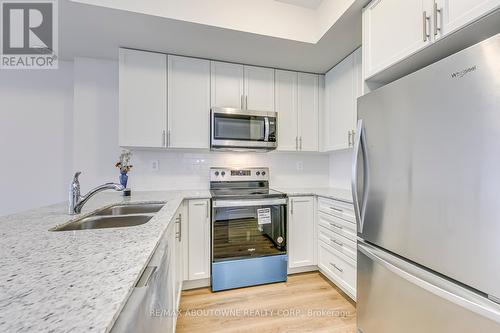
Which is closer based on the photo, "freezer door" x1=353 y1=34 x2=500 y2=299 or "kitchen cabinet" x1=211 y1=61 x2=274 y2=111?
"freezer door" x1=353 y1=34 x2=500 y2=299

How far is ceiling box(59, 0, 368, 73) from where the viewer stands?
5.59 ft

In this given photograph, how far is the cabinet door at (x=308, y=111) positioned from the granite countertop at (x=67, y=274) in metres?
2.06

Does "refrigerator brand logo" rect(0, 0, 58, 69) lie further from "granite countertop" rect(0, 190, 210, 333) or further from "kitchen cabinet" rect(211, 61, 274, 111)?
"granite countertop" rect(0, 190, 210, 333)

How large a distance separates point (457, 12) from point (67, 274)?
5.87ft

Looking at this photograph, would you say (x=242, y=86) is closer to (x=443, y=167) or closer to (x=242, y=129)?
(x=242, y=129)

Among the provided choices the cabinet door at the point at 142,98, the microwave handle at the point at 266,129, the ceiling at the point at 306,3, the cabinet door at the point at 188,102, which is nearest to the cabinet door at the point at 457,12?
the ceiling at the point at 306,3

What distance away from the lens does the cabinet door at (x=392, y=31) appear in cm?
118

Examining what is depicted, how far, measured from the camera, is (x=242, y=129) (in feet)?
7.60

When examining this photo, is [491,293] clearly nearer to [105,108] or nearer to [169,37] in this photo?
[169,37]

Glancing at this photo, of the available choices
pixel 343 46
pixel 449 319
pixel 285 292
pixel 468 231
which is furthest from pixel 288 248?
pixel 343 46

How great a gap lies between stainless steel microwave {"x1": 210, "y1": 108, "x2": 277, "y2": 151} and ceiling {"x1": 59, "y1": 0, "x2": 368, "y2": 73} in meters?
0.57

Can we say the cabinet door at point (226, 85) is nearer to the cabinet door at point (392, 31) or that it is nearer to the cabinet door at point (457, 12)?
the cabinet door at point (392, 31)

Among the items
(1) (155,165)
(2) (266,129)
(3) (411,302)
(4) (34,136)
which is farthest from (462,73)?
(4) (34,136)

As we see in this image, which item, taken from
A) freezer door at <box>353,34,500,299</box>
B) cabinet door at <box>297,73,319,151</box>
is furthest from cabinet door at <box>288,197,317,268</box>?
freezer door at <box>353,34,500,299</box>
